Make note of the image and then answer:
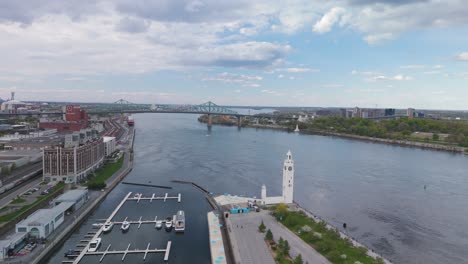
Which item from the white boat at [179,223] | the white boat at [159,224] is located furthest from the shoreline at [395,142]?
the white boat at [159,224]

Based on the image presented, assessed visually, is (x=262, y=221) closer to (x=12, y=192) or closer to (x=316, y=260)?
(x=316, y=260)

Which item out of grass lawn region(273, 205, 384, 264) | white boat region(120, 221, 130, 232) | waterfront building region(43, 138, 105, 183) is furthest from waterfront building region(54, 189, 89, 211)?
grass lawn region(273, 205, 384, 264)

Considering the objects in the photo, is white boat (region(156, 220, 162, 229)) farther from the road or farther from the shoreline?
the shoreline

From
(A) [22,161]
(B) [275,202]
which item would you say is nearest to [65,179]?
(A) [22,161]

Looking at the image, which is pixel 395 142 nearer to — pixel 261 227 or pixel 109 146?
pixel 109 146

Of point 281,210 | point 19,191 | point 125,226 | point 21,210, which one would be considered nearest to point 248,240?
point 281,210

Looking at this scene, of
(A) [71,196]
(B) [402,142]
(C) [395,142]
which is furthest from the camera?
(C) [395,142]
